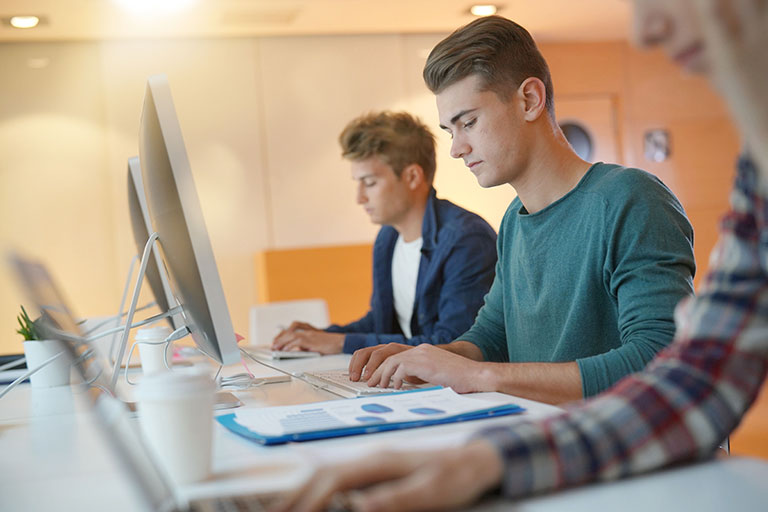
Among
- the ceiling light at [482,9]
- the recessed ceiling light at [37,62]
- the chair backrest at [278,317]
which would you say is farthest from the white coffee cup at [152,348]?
the ceiling light at [482,9]

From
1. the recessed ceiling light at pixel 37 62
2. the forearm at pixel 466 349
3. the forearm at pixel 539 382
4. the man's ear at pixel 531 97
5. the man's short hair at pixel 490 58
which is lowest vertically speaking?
the forearm at pixel 466 349

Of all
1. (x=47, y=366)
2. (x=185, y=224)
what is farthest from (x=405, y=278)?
(x=185, y=224)

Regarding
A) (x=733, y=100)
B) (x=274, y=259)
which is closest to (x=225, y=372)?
(x=733, y=100)

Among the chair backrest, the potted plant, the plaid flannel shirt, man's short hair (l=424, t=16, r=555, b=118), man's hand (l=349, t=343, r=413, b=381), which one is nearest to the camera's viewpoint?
the plaid flannel shirt

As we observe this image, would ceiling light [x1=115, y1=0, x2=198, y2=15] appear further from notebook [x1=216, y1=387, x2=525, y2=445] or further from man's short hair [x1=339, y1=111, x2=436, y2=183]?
notebook [x1=216, y1=387, x2=525, y2=445]

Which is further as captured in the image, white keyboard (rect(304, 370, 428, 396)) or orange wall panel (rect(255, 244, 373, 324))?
orange wall panel (rect(255, 244, 373, 324))

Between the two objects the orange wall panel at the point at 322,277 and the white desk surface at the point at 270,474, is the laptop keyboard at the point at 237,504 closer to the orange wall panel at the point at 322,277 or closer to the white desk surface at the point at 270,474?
the white desk surface at the point at 270,474

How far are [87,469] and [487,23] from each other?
4.04 feet

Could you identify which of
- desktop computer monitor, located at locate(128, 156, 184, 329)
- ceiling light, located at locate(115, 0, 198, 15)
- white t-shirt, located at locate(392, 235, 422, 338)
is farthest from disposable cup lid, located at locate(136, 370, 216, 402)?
ceiling light, located at locate(115, 0, 198, 15)

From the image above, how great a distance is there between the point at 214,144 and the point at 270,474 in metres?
4.38

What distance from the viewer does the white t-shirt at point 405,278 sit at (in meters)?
2.63

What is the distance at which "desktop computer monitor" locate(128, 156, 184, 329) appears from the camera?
1.81 m

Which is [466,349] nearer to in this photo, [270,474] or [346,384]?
[346,384]

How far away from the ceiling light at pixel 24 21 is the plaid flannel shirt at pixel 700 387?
4367 mm
